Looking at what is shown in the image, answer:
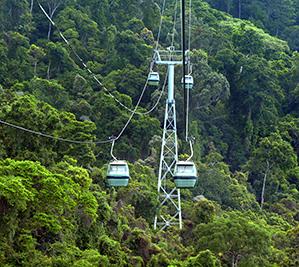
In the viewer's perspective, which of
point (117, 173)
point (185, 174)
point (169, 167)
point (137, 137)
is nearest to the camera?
point (117, 173)

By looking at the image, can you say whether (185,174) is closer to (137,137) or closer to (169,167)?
(169,167)

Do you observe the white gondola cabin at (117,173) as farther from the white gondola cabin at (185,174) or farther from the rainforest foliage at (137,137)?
the rainforest foliage at (137,137)

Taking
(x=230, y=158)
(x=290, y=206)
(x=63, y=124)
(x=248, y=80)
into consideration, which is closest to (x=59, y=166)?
(x=63, y=124)

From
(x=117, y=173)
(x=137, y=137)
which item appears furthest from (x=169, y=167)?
(x=117, y=173)

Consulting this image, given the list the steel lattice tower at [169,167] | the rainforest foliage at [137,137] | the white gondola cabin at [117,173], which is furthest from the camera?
the steel lattice tower at [169,167]

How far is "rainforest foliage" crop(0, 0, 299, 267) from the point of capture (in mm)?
18375

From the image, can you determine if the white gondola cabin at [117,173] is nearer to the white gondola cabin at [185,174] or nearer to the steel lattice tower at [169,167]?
the white gondola cabin at [185,174]

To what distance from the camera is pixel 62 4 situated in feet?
138

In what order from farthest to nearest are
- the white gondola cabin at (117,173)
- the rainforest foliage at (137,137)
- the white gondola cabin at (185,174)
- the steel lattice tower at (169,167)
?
1. the steel lattice tower at (169,167)
2. the rainforest foliage at (137,137)
3. the white gondola cabin at (185,174)
4. the white gondola cabin at (117,173)

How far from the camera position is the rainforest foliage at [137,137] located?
60.3 ft

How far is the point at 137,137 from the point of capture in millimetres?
32500

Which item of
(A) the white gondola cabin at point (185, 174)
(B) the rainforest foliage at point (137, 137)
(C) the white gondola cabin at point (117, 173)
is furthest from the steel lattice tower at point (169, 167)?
(C) the white gondola cabin at point (117, 173)

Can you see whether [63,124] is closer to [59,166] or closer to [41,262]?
[59,166]

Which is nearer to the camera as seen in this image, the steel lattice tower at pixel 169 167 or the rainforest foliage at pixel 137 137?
the rainforest foliage at pixel 137 137
